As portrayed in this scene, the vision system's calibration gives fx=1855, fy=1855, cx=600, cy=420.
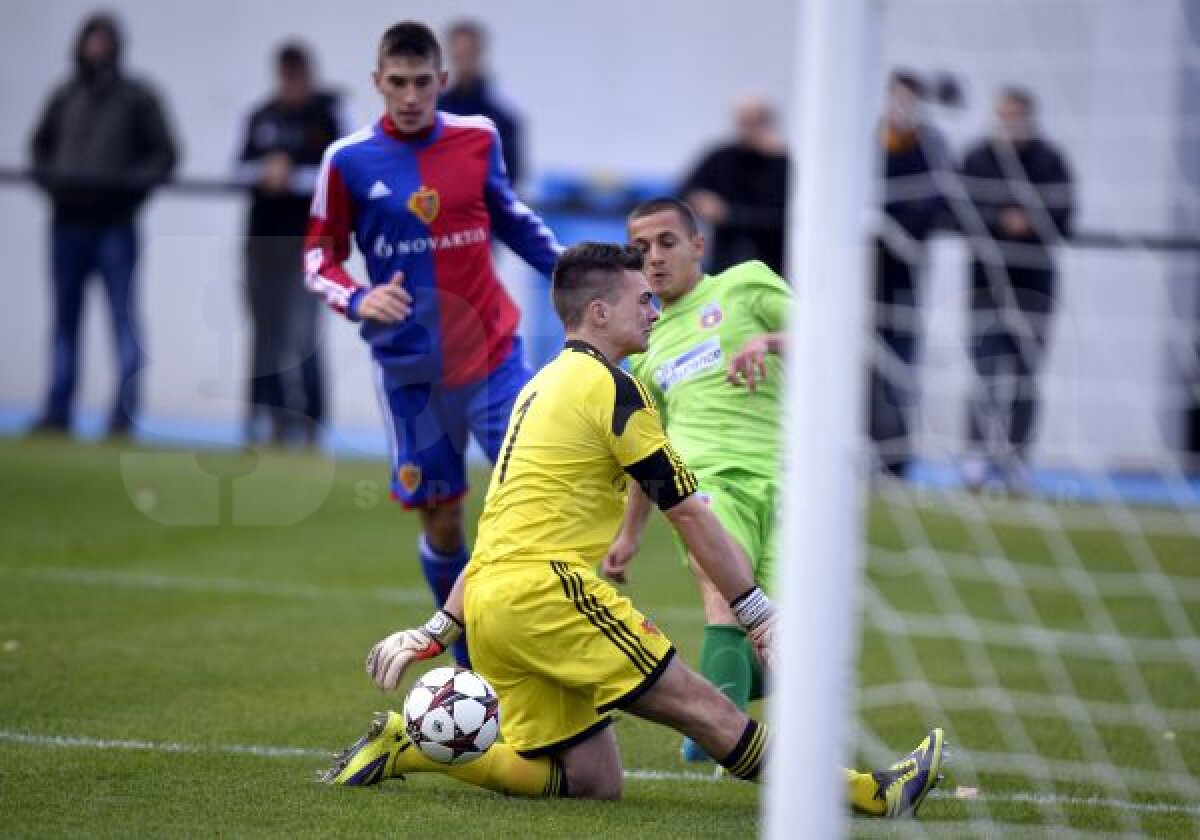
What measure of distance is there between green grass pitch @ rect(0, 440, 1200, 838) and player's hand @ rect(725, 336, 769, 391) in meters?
1.37

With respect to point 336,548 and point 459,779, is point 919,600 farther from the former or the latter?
point 459,779

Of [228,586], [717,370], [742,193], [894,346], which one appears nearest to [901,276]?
[894,346]

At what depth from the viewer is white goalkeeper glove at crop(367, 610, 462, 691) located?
5559mm

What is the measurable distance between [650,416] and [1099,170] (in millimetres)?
11889

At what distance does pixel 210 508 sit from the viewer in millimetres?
12750

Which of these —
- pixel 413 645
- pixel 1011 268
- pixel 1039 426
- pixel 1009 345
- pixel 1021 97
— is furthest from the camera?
pixel 1039 426

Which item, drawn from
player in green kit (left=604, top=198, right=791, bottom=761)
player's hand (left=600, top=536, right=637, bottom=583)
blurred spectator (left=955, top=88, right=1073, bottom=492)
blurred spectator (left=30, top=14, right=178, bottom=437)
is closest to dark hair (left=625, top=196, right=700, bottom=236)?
player in green kit (left=604, top=198, right=791, bottom=761)

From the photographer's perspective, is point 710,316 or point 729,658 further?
point 710,316

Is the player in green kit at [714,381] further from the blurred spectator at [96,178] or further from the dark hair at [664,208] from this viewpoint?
the blurred spectator at [96,178]

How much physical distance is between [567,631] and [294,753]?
1362 millimetres

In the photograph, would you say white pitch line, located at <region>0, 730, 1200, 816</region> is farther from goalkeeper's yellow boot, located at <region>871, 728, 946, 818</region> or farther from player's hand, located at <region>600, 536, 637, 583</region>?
player's hand, located at <region>600, 536, 637, 583</region>

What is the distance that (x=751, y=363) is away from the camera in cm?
651

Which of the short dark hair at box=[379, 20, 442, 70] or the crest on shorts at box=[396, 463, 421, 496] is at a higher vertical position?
the short dark hair at box=[379, 20, 442, 70]

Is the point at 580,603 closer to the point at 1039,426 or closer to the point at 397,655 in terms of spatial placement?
the point at 397,655
